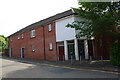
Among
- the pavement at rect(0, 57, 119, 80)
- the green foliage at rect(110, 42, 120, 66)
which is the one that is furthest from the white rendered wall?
the pavement at rect(0, 57, 119, 80)

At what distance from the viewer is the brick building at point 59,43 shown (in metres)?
16.7

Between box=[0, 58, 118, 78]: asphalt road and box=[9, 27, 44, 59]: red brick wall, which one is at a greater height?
box=[9, 27, 44, 59]: red brick wall

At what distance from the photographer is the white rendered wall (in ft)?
53.5

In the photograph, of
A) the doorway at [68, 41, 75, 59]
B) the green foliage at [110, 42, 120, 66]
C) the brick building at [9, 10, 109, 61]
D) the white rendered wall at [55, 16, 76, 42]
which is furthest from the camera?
the doorway at [68, 41, 75, 59]

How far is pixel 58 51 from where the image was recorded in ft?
59.7

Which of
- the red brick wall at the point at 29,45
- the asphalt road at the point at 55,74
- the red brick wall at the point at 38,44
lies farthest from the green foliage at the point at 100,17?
the red brick wall at the point at 29,45

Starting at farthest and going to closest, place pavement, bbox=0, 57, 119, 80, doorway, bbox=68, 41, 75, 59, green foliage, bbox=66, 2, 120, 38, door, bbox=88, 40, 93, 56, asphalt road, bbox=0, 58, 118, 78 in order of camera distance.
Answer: door, bbox=88, 40, 93, 56
doorway, bbox=68, 41, 75, 59
green foliage, bbox=66, 2, 120, 38
asphalt road, bbox=0, 58, 118, 78
pavement, bbox=0, 57, 119, 80

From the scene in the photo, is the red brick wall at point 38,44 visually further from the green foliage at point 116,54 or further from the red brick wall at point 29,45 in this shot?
the green foliage at point 116,54

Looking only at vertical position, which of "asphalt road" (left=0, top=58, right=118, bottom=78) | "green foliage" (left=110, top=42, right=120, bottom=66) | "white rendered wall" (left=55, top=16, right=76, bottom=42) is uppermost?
"white rendered wall" (left=55, top=16, right=76, bottom=42)

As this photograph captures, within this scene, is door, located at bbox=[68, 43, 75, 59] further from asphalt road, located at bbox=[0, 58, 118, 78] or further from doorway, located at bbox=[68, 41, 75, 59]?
asphalt road, located at bbox=[0, 58, 118, 78]

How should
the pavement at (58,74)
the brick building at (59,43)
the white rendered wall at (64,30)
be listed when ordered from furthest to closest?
1. the brick building at (59,43)
2. the white rendered wall at (64,30)
3. the pavement at (58,74)

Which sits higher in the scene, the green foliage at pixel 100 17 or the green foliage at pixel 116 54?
the green foliage at pixel 100 17

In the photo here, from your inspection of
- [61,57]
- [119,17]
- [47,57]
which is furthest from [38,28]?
[119,17]

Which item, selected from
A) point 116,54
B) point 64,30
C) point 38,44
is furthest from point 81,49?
point 38,44
